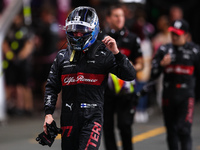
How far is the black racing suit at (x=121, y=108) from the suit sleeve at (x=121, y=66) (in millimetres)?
1864

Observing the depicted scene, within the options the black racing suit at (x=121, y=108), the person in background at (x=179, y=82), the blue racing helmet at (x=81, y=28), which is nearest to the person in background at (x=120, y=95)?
the black racing suit at (x=121, y=108)

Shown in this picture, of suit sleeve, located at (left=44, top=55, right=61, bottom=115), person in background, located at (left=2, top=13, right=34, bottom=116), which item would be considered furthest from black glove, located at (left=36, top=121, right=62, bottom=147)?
person in background, located at (left=2, top=13, right=34, bottom=116)

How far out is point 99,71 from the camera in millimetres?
5066

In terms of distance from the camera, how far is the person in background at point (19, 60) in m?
11.9

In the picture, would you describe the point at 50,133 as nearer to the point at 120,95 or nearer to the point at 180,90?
the point at 120,95

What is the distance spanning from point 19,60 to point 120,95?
5.52 m

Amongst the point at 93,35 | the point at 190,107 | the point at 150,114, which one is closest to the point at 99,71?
the point at 93,35

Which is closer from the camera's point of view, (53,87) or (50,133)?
(50,133)

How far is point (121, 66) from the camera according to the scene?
496cm

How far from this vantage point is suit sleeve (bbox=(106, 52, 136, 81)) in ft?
16.2

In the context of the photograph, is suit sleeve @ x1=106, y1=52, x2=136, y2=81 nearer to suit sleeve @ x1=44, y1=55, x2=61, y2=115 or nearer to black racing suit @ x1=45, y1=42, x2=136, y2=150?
black racing suit @ x1=45, y1=42, x2=136, y2=150

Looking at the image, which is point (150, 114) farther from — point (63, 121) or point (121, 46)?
point (63, 121)

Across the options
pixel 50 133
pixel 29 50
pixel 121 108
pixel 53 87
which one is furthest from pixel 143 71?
pixel 50 133

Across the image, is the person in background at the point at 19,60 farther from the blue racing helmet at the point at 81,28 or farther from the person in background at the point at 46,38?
the blue racing helmet at the point at 81,28
